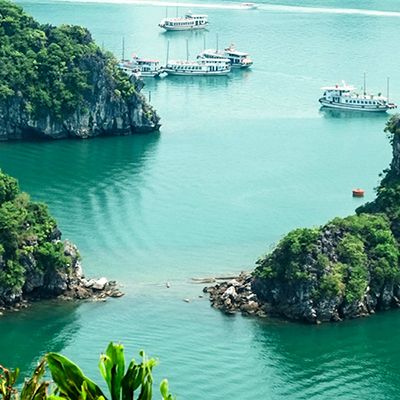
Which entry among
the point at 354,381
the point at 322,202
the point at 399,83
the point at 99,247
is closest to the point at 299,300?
the point at 354,381

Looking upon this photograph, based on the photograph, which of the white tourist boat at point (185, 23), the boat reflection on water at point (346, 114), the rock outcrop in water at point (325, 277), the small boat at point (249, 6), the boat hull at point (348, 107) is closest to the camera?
the rock outcrop in water at point (325, 277)

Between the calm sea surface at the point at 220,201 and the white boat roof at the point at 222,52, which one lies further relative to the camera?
the white boat roof at the point at 222,52

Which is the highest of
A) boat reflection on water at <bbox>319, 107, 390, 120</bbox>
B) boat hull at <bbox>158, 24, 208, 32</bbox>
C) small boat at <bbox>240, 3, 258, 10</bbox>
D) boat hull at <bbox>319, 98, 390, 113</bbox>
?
small boat at <bbox>240, 3, 258, 10</bbox>

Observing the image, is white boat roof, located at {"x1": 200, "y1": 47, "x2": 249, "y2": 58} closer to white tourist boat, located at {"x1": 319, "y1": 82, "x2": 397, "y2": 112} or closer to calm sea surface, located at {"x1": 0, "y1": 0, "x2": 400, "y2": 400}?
calm sea surface, located at {"x1": 0, "y1": 0, "x2": 400, "y2": 400}

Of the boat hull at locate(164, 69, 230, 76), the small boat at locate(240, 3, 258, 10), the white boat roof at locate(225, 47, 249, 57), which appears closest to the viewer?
the boat hull at locate(164, 69, 230, 76)

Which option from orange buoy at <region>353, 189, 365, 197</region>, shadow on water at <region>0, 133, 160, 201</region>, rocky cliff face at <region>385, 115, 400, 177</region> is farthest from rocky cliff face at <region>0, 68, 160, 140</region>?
rocky cliff face at <region>385, 115, 400, 177</region>

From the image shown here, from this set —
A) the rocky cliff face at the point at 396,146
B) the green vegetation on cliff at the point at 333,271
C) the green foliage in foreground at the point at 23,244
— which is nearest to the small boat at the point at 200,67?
the rocky cliff face at the point at 396,146

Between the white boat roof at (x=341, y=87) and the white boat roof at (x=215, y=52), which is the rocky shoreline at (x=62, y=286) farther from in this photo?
the white boat roof at (x=215, y=52)
